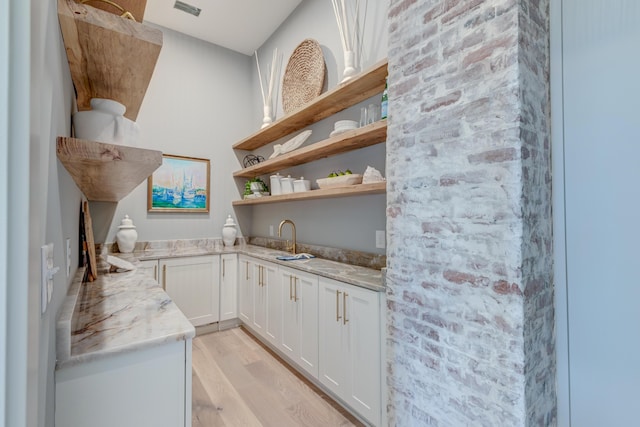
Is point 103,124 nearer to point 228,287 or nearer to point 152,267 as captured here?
point 152,267

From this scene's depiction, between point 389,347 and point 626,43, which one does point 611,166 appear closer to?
point 626,43

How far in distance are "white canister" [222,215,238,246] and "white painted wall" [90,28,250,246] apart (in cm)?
13

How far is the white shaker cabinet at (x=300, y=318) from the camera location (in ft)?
7.11

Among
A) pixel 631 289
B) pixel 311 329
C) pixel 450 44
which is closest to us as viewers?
pixel 631 289

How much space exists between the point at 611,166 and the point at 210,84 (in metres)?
3.96

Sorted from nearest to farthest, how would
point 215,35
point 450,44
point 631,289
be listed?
point 631,289 → point 450,44 → point 215,35

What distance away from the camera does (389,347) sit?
5.33ft

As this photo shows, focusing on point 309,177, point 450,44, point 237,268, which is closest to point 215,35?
point 309,177

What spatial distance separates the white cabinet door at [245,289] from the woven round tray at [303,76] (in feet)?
5.64

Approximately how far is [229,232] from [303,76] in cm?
204

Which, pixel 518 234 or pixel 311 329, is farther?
pixel 311 329

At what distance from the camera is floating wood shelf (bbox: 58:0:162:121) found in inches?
36.3

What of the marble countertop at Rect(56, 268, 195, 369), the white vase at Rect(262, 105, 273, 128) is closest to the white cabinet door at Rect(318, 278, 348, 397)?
the marble countertop at Rect(56, 268, 195, 369)

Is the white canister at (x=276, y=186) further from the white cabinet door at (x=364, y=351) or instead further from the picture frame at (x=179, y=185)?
the white cabinet door at (x=364, y=351)
